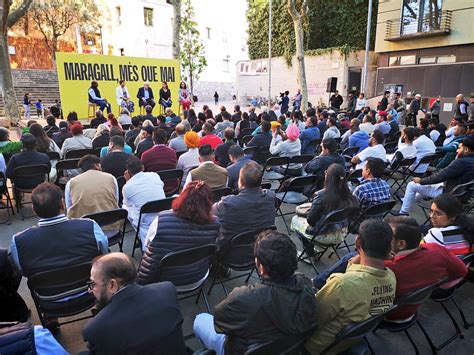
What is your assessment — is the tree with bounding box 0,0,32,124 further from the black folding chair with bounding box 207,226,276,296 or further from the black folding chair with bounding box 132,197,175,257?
the black folding chair with bounding box 207,226,276,296

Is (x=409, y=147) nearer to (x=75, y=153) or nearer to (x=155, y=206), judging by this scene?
(x=155, y=206)

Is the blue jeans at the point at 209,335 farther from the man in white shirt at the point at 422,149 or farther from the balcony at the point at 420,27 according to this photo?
the balcony at the point at 420,27

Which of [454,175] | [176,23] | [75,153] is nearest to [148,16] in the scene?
[176,23]

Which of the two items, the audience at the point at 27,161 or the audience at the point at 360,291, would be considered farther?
the audience at the point at 27,161

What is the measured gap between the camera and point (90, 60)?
44.1ft

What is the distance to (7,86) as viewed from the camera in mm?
12367

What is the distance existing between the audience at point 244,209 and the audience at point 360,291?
1.17 meters

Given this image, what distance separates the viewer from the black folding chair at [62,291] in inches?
88.0

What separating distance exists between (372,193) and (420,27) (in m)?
18.6

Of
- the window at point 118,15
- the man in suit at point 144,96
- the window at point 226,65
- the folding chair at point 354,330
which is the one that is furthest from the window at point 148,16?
the folding chair at point 354,330

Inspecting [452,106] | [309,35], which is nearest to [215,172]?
[452,106]

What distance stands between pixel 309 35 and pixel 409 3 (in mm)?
7342

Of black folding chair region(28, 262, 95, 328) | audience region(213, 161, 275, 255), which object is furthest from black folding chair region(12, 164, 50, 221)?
audience region(213, 161, 275, 255)

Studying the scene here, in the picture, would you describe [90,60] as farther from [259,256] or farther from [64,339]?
[259,256]
